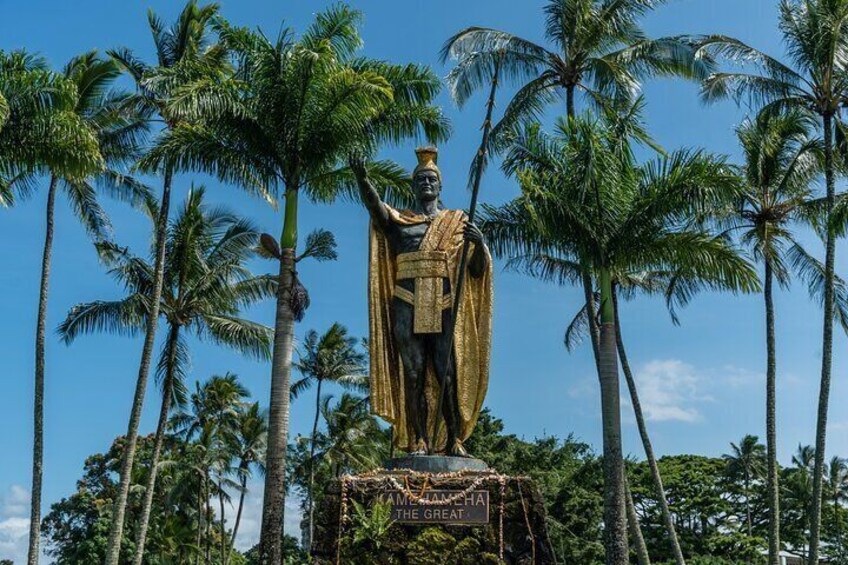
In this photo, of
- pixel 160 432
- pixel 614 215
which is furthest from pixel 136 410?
pixel 614 215

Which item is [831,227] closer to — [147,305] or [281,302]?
[281,302]

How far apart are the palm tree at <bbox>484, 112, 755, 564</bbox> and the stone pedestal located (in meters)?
7.06

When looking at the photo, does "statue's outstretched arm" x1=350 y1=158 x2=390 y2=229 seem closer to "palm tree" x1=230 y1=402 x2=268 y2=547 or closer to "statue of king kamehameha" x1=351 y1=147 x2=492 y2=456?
"statue of king kamehameha" x1=351 y1=147 x2=492 y2=456

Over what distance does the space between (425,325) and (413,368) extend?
0.42 metres

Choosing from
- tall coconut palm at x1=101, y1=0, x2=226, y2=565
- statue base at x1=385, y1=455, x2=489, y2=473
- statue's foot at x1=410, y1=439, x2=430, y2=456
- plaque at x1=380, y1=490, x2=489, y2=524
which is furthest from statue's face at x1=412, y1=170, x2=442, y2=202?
tall coconut palm at x1=101, y1=0, x2=226, y2=565

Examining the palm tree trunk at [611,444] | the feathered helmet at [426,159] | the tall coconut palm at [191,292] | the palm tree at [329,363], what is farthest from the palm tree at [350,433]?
the feathered helmet at [426,159]

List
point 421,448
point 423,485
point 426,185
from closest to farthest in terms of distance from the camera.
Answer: point 423,485 < point 421,448 < point 426,185

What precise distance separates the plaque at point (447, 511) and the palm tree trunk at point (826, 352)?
1211cm

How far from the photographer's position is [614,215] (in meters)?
15.2

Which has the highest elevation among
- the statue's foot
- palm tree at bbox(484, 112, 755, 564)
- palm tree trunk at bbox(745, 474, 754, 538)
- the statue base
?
palm tree at bbox(484, 112, 755, 564)

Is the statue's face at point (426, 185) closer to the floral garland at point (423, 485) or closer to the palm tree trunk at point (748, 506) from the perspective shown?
the floral garland at point (423, 485)

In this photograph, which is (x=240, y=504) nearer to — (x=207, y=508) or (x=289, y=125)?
(x=207, y=508)

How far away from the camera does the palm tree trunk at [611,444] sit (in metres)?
14.2

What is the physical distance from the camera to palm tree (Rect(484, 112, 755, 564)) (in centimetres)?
1473
